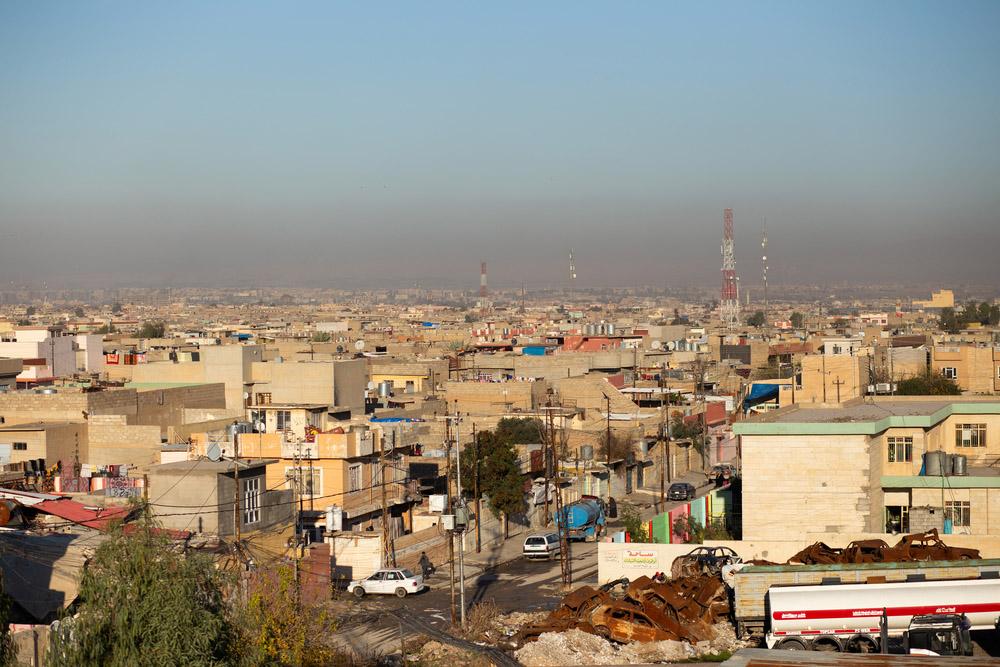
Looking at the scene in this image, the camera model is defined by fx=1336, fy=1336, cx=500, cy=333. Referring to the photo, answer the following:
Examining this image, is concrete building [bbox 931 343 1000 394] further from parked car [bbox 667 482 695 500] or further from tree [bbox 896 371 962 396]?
parked car [bbox 667 482 695 500]

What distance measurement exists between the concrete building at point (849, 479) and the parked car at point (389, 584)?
4892 millimetres

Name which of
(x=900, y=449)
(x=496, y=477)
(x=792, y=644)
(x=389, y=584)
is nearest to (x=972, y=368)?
(x=496, y=477)

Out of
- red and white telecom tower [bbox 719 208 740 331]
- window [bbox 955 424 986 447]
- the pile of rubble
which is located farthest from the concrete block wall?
red and white telecom tower [bbox 719 208 740 331]

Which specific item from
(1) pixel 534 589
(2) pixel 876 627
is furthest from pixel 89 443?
(2) pixel 876 627

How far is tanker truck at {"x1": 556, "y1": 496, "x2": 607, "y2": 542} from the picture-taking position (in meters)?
25.2

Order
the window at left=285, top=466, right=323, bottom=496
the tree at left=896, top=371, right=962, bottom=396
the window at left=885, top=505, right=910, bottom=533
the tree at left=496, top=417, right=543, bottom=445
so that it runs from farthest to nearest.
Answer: the tree at left=896, top=371, right=962, bottom=396
the tree at left=496, top=417, right=543, bottom=445
the window at left=285, top=466, right=323, bottom=496
the window at left=885, top=505, right=910, bottom=533

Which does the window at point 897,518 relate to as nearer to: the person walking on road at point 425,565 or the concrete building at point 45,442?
the person walking on road at point 425,565

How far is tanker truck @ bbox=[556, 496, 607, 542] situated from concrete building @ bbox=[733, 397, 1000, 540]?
573 centimetres

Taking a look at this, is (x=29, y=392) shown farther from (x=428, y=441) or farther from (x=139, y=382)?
(x=428, y=441)

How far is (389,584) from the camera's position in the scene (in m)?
19.5

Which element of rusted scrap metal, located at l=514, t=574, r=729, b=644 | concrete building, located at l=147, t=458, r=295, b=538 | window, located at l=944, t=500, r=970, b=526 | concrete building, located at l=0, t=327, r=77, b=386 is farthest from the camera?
concrete building, located at l=0, t=327, r=77, b=386

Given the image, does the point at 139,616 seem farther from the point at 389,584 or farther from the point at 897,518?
the point at 897,518

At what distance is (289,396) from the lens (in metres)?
36.1

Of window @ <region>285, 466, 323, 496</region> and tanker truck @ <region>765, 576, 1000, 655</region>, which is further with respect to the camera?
window @ <region>285, 466, 323, 496</region>
